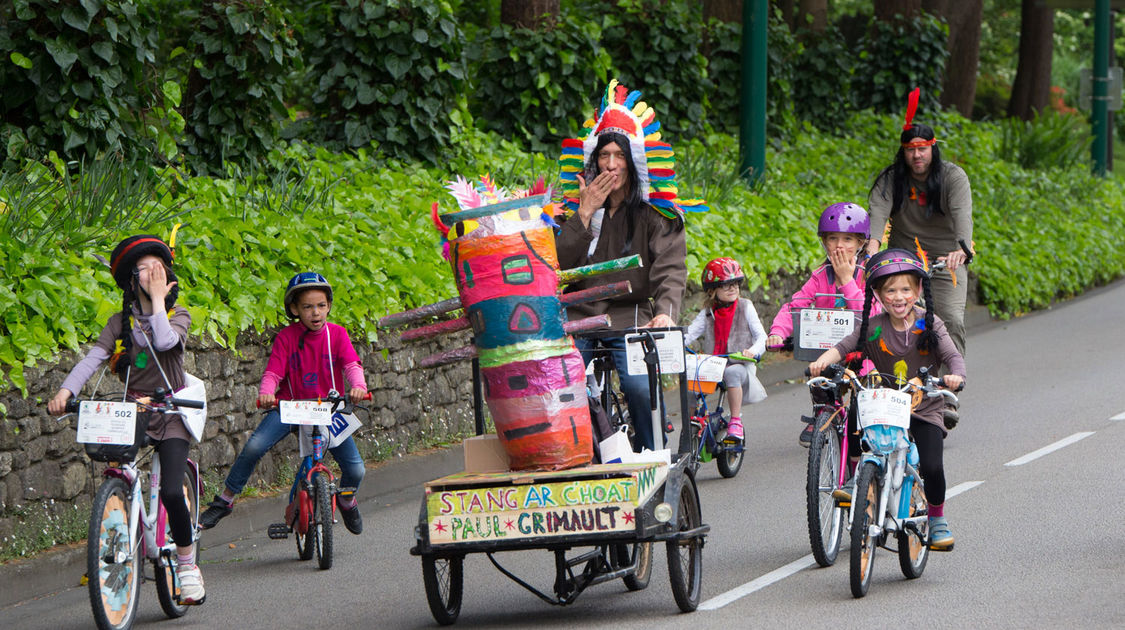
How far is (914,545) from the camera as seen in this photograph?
7.18 meters

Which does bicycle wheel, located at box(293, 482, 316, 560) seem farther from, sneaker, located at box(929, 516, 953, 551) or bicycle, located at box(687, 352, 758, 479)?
sneaker, located at box(929, 516, 953, 551)

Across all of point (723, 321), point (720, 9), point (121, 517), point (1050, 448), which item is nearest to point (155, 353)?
point (121, 517)

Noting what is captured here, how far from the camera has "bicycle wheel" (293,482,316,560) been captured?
8.11 meters

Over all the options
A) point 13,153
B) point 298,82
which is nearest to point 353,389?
point 13,153

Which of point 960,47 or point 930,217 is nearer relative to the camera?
point 930,217

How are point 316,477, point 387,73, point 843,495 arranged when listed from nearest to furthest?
point 843,495 → point 316,477 → point 387,73

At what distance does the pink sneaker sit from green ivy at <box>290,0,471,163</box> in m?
5.92

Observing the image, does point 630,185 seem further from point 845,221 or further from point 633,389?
point 845,221

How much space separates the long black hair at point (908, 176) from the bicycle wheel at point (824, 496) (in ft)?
11.5

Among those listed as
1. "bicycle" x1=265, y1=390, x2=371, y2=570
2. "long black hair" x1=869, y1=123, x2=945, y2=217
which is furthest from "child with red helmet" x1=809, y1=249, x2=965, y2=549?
"long black hair" x1=869, y1=123, x2=945, y2=217

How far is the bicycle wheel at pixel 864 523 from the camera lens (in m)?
6.60

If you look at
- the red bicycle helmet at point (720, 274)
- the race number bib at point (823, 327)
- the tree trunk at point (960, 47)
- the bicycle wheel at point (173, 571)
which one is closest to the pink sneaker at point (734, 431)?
the red bicycle helmet at point (720, 274)

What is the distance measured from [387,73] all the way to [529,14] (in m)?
2.86

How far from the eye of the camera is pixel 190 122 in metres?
13.4
